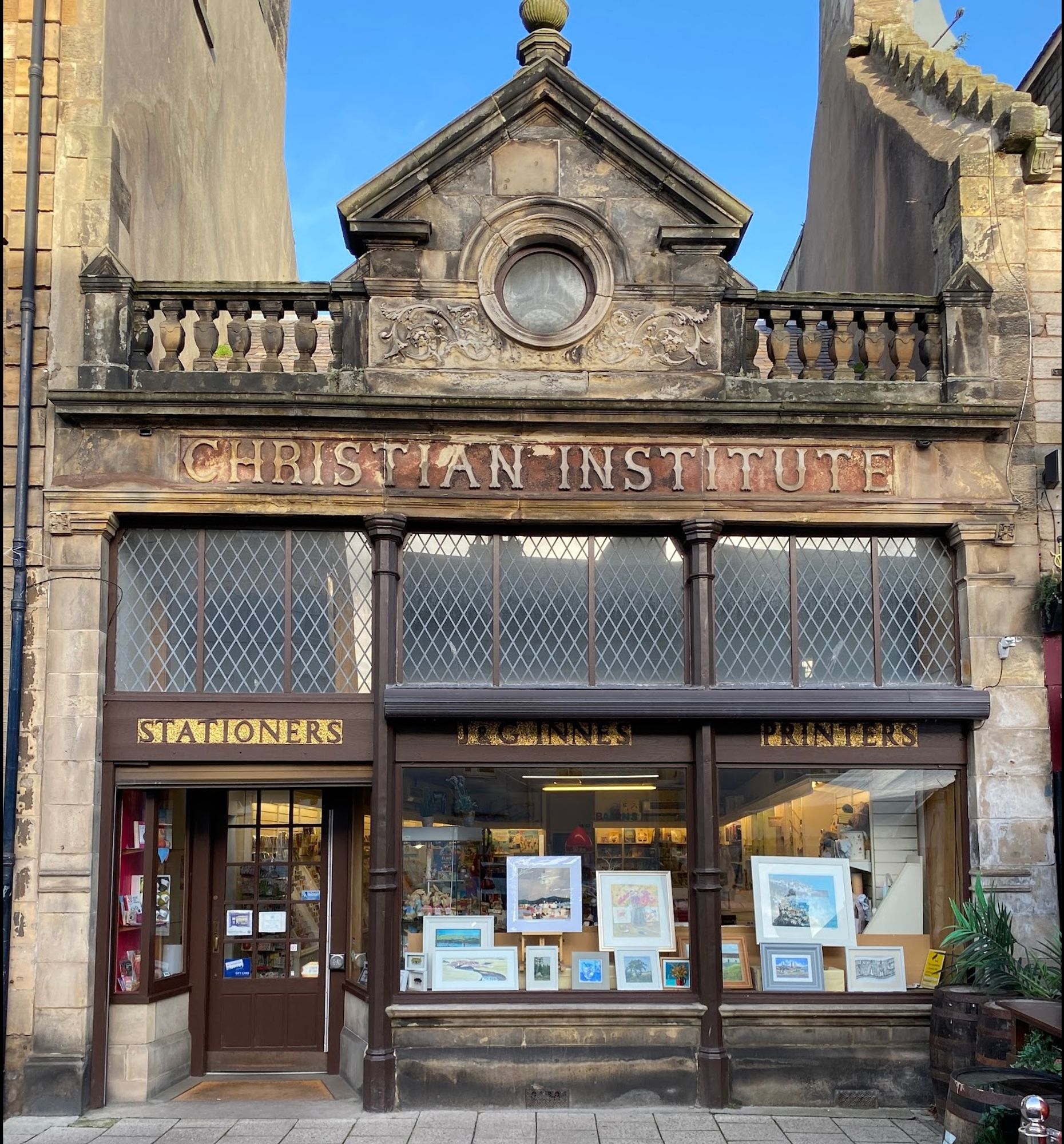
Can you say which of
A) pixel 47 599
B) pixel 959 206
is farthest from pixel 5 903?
pixel 959 206

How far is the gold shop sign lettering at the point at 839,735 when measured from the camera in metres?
9.55

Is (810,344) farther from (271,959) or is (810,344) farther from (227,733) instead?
(271,959)

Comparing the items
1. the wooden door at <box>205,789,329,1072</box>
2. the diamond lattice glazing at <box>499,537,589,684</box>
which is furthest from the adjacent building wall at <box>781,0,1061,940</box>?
the wooden door at <box>205,789,329,1072</box>

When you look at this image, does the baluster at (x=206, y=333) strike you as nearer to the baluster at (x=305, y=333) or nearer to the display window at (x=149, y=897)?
the baluster at (x=305, y=333)

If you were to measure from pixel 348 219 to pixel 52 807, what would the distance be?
204 inches

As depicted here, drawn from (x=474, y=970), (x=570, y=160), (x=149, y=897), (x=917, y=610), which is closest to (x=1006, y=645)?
(x=917, y=610)

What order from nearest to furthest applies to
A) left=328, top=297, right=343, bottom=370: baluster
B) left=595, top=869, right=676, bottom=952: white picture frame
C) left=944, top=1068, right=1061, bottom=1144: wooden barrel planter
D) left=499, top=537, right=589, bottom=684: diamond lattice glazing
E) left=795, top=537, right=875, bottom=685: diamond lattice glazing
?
left=944, top=1068, right=1061, bottom=1144: wooden barrel planter, left=595, top=869, right=676, bottom=952: white picture frame, left=499, top=537, right=589, bottom=684: diamond lattice glazing, left=795, top=537, right=875, bottom=685: diamond lattice glazing, left=328, top=297, right=343, bottom=370: baluster

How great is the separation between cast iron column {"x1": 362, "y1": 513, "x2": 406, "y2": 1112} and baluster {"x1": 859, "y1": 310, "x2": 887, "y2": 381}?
4150 millimetres

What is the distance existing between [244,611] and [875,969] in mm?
5802

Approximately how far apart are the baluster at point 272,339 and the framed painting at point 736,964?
19.3 feet

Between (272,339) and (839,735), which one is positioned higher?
(272,339)

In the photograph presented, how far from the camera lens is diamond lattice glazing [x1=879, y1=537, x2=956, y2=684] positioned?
31.9 ft

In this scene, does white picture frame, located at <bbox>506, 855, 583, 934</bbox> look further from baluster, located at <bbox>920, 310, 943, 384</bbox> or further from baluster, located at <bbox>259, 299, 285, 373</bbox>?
baluster, located at <bbox>920, 310, 943, 384</bbox>

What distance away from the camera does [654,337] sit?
9.77 m
